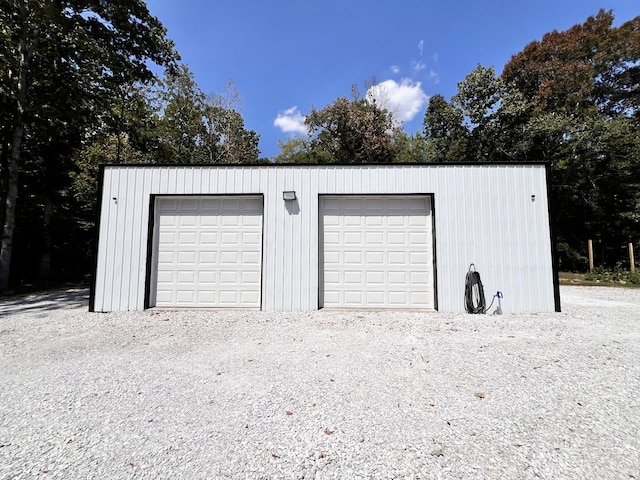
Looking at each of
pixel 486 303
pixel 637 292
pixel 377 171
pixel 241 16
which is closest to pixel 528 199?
pixel 486 303

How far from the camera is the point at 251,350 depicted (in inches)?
151

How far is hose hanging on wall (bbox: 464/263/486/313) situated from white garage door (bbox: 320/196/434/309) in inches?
25.0

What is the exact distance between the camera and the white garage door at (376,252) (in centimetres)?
627

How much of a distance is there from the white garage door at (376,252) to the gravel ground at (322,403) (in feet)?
5.00

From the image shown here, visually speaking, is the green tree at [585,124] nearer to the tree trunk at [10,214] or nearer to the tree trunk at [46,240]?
the tree trunk at [10,214]

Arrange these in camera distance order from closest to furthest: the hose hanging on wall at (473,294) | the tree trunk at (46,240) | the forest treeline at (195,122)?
the hose hanging on wall at (473,294), the forest treeline at (195,122), the tree trunk at (46,240)

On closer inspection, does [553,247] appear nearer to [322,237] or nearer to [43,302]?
[322,237]

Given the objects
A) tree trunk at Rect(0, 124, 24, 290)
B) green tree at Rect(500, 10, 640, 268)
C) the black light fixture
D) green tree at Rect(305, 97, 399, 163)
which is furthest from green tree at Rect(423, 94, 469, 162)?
tree trunk at Rect(0, 124, 24, 290)

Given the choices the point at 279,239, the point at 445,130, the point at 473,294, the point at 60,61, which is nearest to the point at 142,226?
the point at 279,239

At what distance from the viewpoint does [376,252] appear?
20.8 feet

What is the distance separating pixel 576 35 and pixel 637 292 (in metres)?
15.1

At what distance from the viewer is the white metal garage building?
19.9ft

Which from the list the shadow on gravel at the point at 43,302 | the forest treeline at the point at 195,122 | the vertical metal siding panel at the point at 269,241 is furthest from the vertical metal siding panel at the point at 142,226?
the forest treeline at the point at 195,122

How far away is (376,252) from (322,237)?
114 cm
